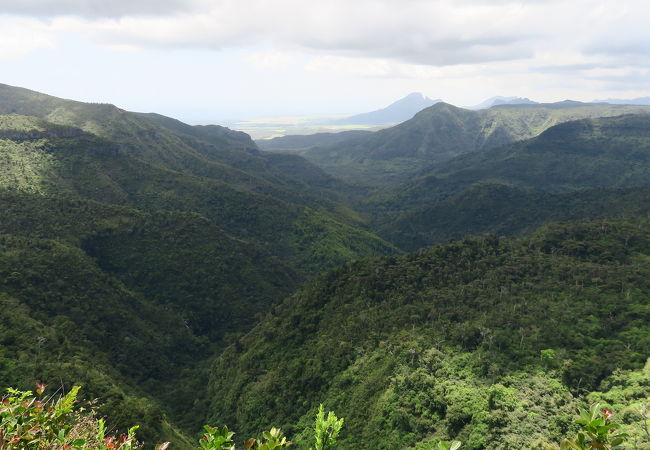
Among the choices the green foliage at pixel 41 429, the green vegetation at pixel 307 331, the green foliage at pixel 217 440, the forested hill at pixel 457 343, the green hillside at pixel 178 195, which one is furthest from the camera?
the green hillside at pixel 178 195

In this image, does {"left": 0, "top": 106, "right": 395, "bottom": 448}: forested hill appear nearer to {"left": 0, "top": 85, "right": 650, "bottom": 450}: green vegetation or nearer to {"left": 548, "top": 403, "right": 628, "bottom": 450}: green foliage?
{"left": 0, "top": 85, "right": 650, "bottom": 450}: green vegetation

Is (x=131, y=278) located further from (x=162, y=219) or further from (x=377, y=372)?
(x=377, y=372)

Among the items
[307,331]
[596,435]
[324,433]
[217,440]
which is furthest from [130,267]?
[596,435]

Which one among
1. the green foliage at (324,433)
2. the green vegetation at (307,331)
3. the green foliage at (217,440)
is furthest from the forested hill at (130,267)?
A: the green foliage at (324,433)

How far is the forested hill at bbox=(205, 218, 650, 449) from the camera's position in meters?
41.2

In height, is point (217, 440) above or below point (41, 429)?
above

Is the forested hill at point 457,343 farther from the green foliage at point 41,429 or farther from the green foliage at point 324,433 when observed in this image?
the green foliage at point 41,429

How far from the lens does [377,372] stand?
5581cm

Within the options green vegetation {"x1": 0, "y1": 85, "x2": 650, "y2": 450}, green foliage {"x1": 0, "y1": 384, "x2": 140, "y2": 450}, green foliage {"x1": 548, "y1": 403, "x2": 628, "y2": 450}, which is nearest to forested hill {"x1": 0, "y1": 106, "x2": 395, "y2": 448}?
green vegetation {"x1": 0, "y1": 85, "x2": 650, "y2": 450}

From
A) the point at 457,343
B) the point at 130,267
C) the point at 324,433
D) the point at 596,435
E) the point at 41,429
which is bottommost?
the point at 130,267

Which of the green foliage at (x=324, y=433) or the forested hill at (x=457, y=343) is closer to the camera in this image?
the green foliage at (x=324, y=433)

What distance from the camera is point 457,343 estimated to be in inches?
2149

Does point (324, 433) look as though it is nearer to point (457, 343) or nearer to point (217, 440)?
point (217, 440)

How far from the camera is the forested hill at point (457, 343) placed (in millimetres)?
41156
